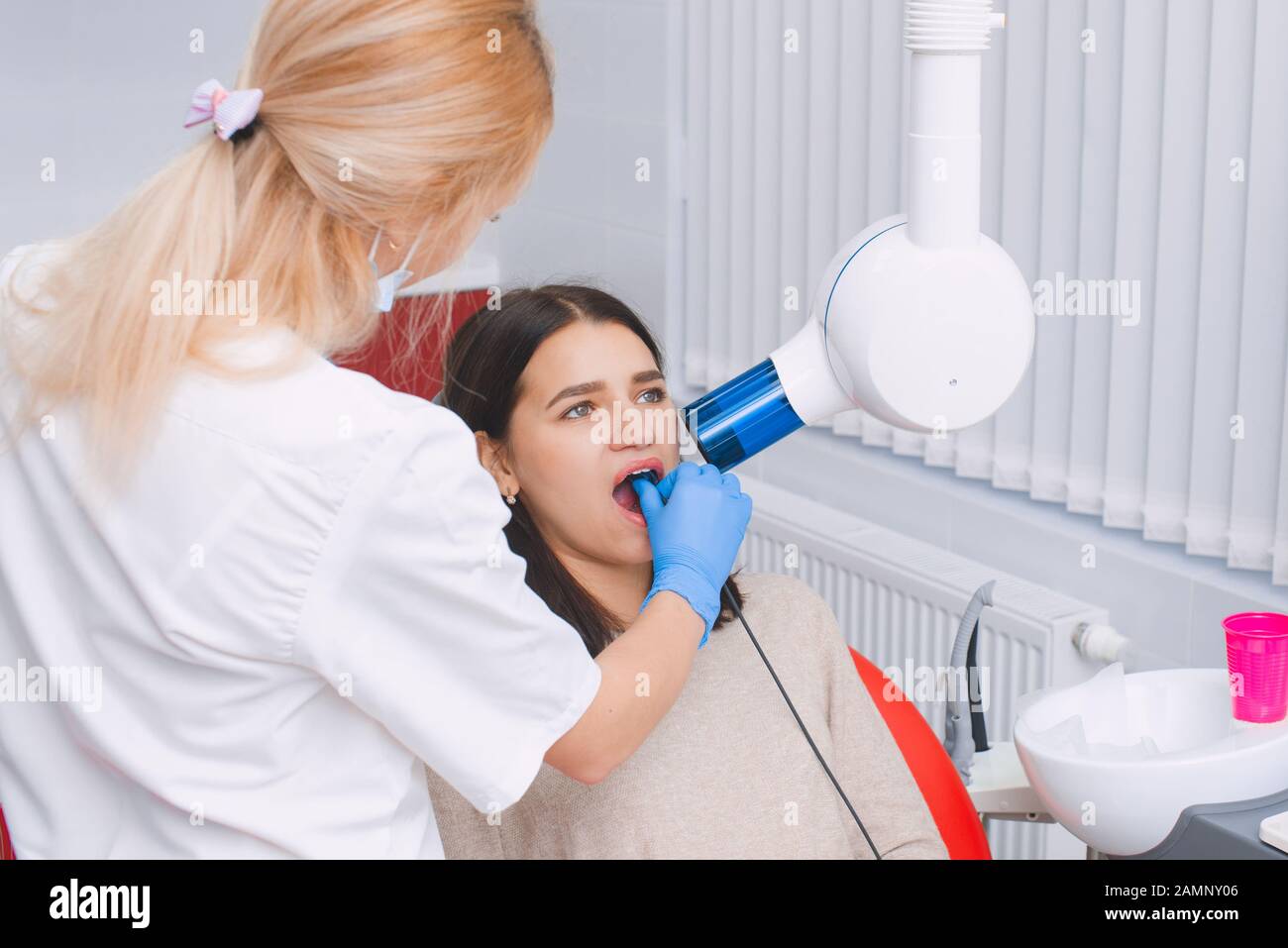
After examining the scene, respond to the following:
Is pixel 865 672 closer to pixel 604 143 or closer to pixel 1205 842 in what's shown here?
pixel 1205 842

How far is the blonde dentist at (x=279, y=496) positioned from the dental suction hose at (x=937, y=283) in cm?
36

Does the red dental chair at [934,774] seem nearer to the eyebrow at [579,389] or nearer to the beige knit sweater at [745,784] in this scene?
the beige knit sweater at [745,784]

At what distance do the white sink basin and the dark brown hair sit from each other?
49 cm

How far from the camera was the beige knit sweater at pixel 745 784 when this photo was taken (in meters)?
1.63

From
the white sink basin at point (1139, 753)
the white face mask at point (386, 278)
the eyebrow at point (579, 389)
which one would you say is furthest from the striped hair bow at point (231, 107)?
the white sink basin at point (1139, 753)

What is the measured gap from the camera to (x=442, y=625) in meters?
1.06

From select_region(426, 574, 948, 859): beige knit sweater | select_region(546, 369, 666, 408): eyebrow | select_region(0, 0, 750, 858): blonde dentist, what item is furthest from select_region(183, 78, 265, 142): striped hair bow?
select_region(426, 574, 948, 859): beige knit sweater

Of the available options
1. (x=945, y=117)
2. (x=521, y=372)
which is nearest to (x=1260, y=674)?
(x=945, y=117)

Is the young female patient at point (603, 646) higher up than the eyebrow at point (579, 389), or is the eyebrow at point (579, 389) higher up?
the eyebrow at point (579, 389)

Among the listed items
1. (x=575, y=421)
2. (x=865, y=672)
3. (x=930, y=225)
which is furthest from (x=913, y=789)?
(x=930, y=225)

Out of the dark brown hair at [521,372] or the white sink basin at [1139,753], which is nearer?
the white sink basin at [1139,753]

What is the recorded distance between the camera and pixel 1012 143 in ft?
7.29

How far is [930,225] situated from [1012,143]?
1.00 m

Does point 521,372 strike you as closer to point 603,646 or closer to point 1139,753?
point 603,646
